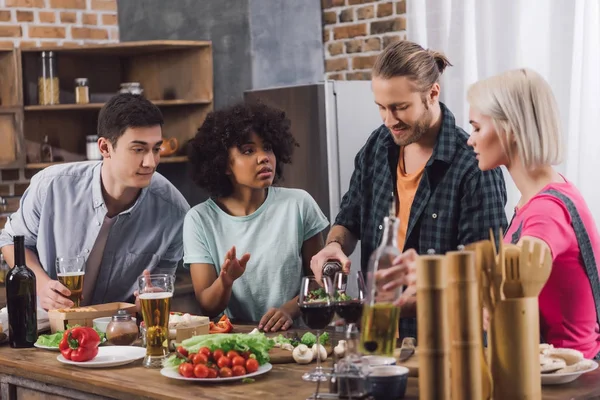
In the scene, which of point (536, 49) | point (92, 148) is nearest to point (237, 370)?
point (536, 49)

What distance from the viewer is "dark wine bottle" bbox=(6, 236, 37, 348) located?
2631 millimetres

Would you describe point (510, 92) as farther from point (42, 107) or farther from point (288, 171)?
point (42, 107)

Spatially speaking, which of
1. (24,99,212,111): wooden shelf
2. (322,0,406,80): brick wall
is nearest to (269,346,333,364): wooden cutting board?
(322,0,406,80): brick wall

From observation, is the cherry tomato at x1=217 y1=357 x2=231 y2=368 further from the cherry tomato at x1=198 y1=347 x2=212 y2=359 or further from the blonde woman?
the blonde woman

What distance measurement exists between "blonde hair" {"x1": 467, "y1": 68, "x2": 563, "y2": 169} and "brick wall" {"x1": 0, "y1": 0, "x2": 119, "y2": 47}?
3803 mm

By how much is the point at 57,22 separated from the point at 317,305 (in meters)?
3.89

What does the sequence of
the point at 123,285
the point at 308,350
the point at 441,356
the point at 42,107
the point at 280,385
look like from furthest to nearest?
the point at 42,107
the point at 123,285
the point at 308,350
the point at 280,385
the point at 441,356

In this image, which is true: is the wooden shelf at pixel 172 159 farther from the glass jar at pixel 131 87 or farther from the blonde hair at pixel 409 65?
the blonde hair at pixel 409 65

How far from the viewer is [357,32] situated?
504 centimetres

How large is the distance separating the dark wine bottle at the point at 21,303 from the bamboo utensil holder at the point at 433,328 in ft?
4.38

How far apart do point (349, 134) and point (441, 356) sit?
292 centimetres

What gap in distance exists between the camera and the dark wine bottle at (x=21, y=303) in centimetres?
263

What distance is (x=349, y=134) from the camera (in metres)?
4.60

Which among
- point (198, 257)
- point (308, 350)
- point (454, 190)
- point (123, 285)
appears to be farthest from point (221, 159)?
point (308, 350)
